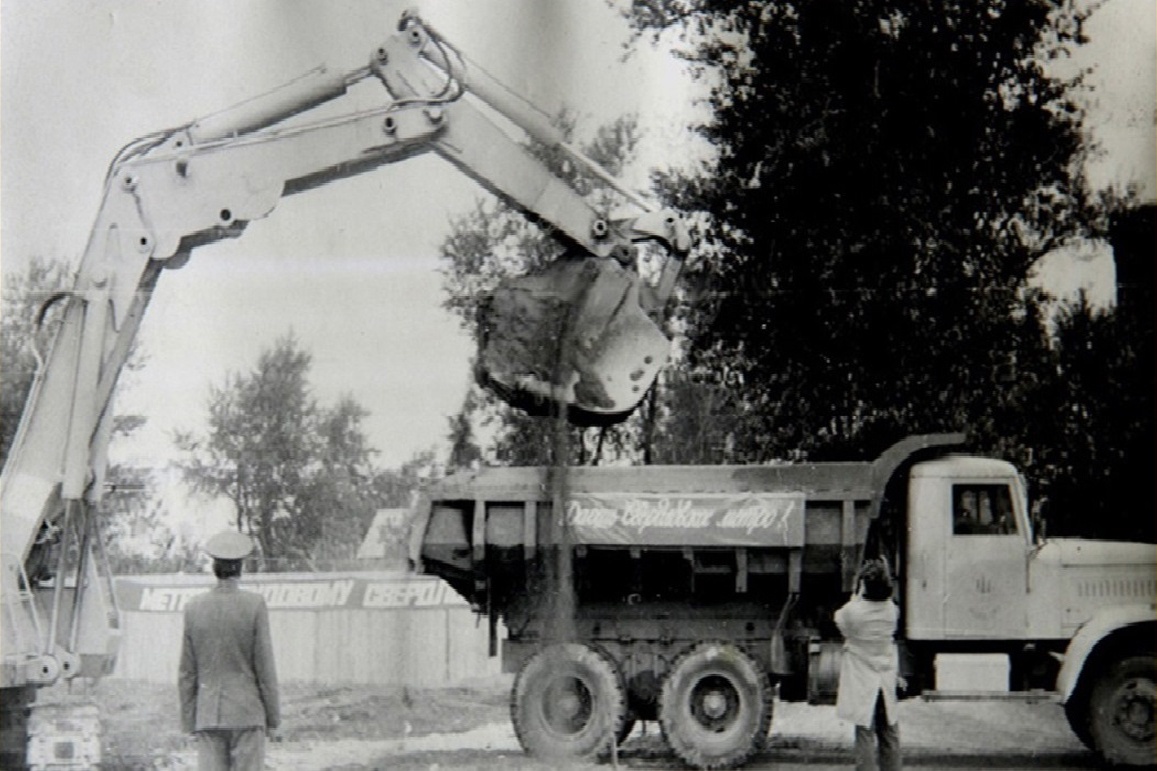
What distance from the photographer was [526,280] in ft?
27.8

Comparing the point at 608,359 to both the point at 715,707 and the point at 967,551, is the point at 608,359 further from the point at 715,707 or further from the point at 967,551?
the point at 967,551

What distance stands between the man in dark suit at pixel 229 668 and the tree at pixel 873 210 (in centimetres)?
325

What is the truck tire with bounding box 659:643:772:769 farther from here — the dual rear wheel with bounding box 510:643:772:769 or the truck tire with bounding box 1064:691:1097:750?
the truck tire with bounding box 1064:691:1097:750

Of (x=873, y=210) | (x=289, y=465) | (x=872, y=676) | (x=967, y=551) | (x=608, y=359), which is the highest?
(x=873, y=210)

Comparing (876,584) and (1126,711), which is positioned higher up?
(876,584)

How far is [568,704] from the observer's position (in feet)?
29.3

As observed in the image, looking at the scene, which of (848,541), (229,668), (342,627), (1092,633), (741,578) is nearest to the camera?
(229,668)

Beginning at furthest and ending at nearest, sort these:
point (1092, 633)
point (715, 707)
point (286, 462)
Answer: point (286, 462), point (715, 707), point (1092, 633)

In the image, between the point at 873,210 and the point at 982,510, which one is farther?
the point at 873,210

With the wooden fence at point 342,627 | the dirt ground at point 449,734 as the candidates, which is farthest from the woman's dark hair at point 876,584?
the wooden fence at point 342,627

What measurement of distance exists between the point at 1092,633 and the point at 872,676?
151cm

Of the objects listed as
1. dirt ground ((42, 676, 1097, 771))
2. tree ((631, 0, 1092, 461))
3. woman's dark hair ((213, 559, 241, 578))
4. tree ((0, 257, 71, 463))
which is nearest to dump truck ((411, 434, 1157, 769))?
dirt ground ((42, 676, 1097, 771))

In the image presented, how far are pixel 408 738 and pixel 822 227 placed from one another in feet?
12.7

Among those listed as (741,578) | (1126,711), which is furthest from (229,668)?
(1126,711)
